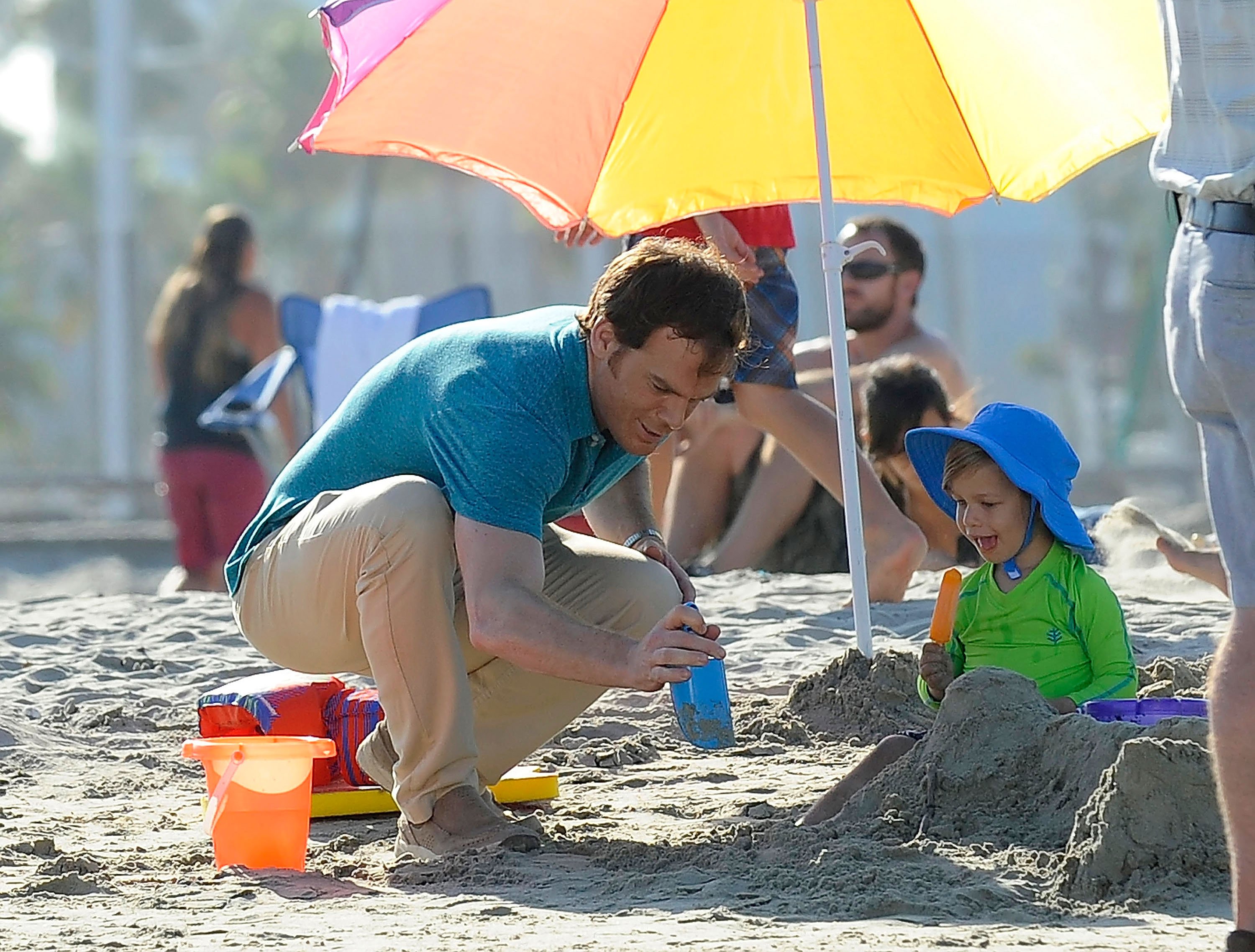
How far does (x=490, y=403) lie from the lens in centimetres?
318

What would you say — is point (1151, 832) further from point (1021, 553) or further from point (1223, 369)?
point (1021, 553)

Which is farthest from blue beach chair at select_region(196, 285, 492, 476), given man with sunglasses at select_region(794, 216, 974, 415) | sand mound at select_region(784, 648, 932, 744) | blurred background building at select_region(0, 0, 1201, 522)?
blurred background building at select_region(0, 0, 1201, 522)

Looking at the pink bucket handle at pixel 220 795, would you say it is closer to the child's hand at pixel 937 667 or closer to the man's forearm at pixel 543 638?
the man's forearm at pixel 543 638

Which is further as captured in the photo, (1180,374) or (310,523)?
(310,523)

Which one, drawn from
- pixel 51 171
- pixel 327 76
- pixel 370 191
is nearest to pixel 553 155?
pixel 370 191

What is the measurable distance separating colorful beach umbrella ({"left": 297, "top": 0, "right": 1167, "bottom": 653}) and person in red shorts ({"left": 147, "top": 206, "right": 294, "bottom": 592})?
4.24 m

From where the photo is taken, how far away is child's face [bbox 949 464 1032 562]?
3699mm

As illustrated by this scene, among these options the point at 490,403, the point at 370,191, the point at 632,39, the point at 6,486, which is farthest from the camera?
the point at 370,191

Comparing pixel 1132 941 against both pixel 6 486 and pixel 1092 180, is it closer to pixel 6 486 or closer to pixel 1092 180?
pixel 6 486

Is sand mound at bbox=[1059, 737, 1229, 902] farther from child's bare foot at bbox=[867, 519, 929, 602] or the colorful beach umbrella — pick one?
child's bare foot at bbox=[867, 519, 929, 602]

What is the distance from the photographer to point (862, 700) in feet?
14.5

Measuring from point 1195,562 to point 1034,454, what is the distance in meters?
0.96

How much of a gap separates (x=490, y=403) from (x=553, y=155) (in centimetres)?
145

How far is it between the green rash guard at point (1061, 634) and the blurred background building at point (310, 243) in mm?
33731
